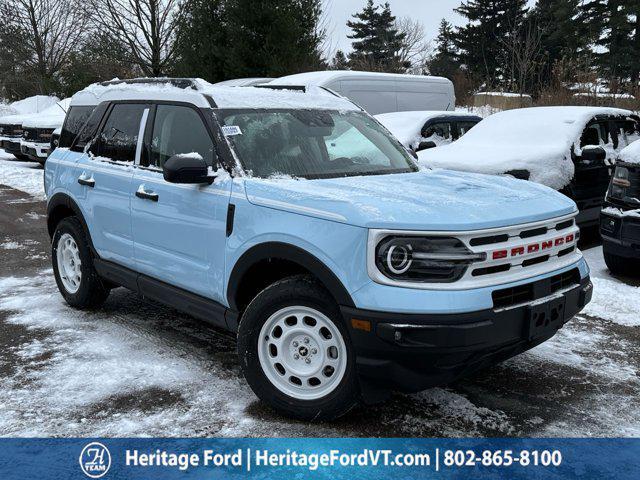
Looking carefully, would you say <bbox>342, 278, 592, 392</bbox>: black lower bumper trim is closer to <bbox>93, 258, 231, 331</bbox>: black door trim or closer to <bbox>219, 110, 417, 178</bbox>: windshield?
<bbox>93, 258, 231, 331</bbox>: black door trim

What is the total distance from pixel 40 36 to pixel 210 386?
3741 cm

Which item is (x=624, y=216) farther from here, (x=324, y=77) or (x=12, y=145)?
(x=12, y=145)

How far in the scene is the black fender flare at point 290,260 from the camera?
3.10 m

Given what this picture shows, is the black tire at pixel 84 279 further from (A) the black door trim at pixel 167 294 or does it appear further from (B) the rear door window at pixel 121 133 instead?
(B) the rear door window at pixel 121 133

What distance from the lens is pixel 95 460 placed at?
10.1 feet

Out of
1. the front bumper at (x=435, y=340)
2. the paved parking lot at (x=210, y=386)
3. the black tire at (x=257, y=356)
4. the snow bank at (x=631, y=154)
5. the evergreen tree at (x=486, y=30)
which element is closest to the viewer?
the front bumper at (x=435, y=340)

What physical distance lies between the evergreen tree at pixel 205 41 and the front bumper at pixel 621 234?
16610 millimetres

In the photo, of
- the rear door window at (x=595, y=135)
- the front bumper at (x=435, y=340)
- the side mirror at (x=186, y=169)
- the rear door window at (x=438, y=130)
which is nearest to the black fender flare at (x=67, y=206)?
the side mirror at (x=186, y=169)

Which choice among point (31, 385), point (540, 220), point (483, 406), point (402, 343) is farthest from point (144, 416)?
point (540, 220)

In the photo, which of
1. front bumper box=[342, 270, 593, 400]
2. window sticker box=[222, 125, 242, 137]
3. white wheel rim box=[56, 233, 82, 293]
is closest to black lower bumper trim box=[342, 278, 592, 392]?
front bumper box=[342, 270, 593, 400]

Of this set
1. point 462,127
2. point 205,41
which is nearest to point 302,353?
point 462,127

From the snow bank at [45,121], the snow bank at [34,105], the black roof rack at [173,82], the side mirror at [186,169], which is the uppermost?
the snow bank at [34,105]

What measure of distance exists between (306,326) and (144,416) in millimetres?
1020

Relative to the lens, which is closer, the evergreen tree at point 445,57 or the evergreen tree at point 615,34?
the evergreen tree at point 615,34
